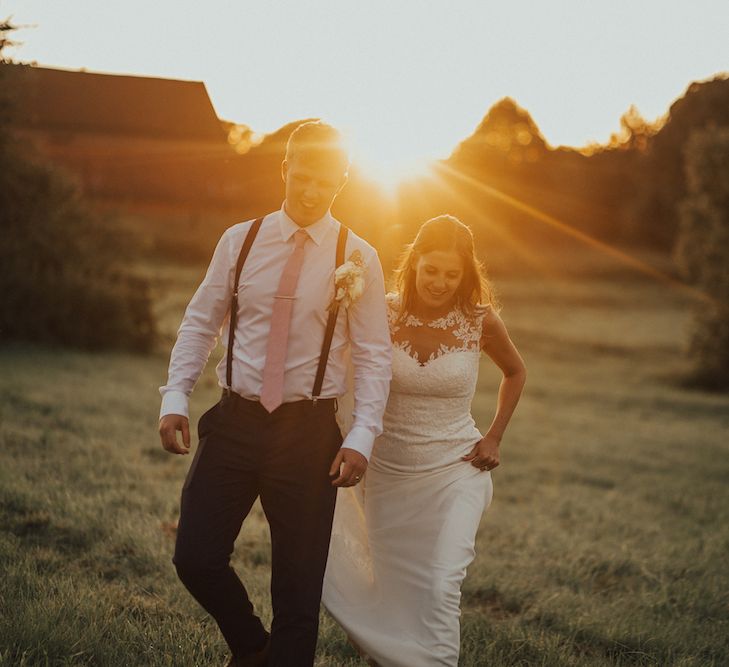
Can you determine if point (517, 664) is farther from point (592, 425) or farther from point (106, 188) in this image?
point (106, 188)

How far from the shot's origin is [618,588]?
6117 mm

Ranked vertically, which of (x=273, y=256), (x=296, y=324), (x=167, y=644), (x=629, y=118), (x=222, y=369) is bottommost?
(x=167, y=644)

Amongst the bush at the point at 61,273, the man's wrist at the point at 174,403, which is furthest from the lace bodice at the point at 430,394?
the bush at the point at 61,273

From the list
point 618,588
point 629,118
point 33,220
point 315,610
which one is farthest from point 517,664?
point 629,118

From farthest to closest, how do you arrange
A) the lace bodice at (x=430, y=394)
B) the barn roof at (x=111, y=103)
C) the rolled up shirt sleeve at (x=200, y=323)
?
the barn roof at (x=111, y=103) → the lace bodice at (x=430, y=394) → the rolled up shirt sleeve at (x=200, y=323)

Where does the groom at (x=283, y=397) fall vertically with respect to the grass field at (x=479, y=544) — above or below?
above

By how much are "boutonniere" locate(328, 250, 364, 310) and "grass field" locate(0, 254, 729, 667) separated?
1.76 m

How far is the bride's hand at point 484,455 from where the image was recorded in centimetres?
421

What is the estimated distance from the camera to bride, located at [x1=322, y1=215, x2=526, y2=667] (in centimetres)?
407

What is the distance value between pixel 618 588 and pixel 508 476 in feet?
16.9

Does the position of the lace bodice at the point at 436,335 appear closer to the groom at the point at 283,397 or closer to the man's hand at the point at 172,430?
the groom at the point at 283,397

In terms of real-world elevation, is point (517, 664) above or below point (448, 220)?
below

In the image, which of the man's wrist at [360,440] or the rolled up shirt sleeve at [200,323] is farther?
the rolled up shirt sleeve at [200,323]

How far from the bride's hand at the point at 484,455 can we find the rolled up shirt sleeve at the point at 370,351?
2.74 ft
